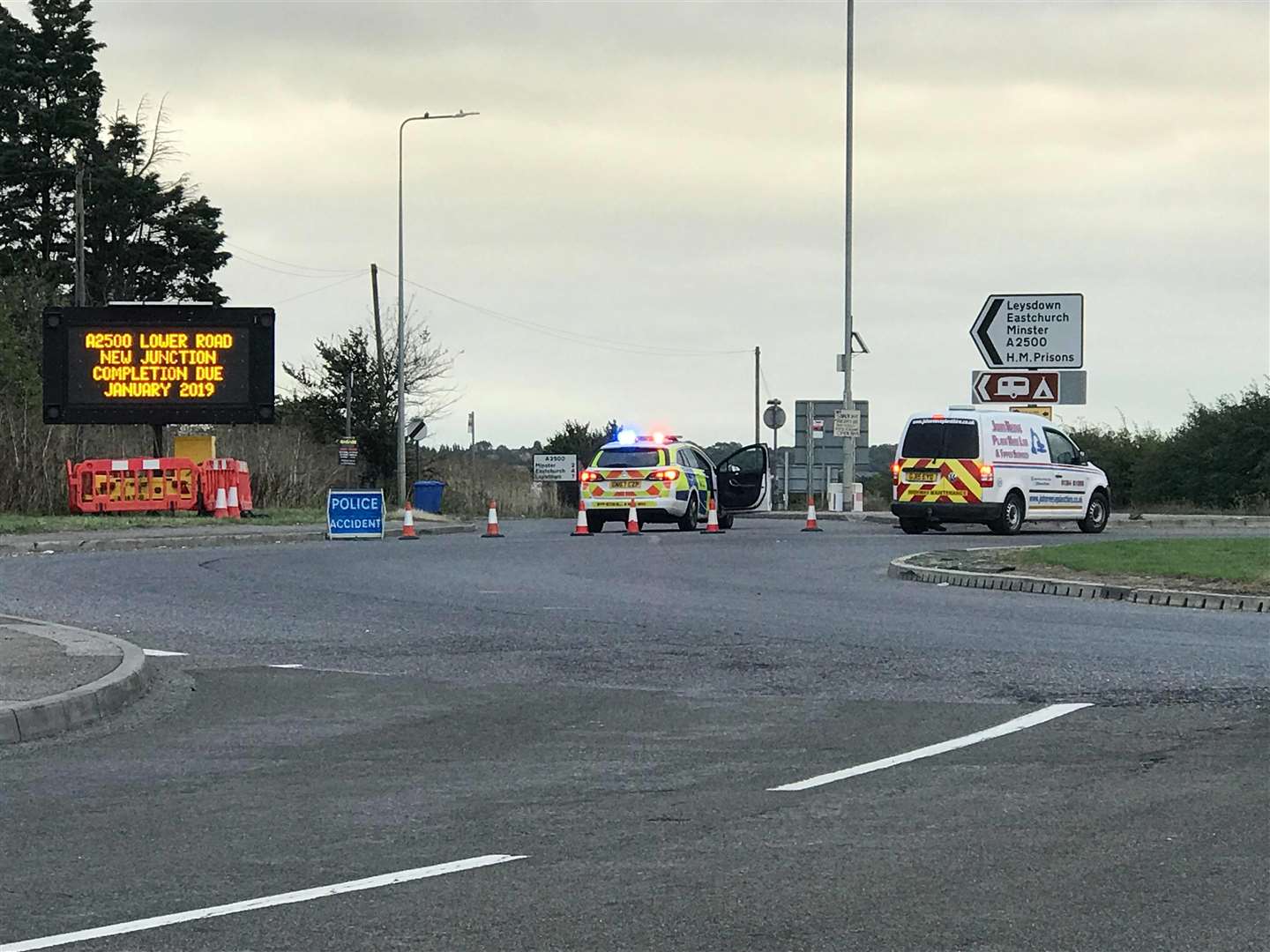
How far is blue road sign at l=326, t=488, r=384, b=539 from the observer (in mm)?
32062

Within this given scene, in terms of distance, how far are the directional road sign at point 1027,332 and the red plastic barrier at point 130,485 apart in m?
15.6

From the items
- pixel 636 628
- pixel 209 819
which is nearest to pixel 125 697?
pixel 209 819

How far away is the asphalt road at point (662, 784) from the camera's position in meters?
5.76

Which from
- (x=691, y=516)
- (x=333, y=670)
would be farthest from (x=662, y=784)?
→ (x=691, y=516)

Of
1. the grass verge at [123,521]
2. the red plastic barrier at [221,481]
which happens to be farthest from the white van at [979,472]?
the red plastic barrier at [221,481]

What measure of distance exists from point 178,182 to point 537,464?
17503 millimetres

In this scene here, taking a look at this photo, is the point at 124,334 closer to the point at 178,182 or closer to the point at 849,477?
the point at 849,477

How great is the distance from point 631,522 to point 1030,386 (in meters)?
7.18

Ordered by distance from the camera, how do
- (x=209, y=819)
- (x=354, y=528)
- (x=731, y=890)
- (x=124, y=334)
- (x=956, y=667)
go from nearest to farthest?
1. (x=731, y=890)
2. (x=209, y=819)
3. (x=956, y=667)
4. (x=354, y=528)
5. (x=124, y=334)

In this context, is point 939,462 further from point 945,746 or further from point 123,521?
point 945,746

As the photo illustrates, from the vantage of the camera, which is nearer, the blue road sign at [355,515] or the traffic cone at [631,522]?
the blue road sign at [355,515]

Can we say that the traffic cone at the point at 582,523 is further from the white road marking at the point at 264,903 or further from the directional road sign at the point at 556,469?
the directional road sign at the point at 556,469

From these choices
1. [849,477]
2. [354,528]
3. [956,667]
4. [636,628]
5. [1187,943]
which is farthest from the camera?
[849,477]

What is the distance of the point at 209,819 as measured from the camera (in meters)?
7.44
